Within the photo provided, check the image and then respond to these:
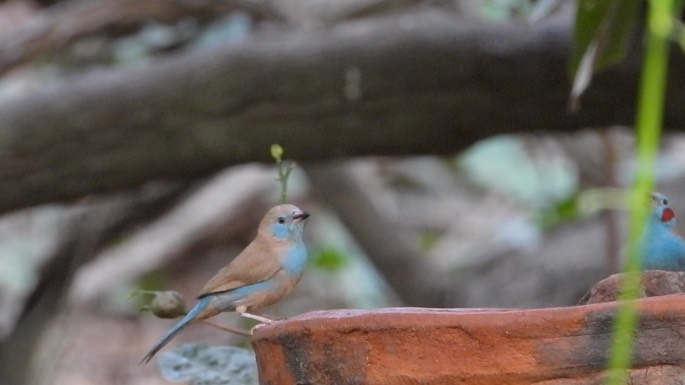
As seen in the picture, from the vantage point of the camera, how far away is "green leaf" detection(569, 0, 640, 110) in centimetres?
Result: 217

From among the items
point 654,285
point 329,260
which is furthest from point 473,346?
point 329,260

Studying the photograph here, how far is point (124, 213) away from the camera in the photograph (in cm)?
432

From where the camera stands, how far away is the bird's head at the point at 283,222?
76.0 inches

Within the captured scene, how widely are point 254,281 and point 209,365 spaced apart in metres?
0.18

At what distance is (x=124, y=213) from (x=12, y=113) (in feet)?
4.08

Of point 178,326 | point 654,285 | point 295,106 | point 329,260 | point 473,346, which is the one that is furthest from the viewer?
point 329,260

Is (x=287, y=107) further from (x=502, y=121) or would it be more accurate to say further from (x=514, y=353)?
(x=514, y=353)

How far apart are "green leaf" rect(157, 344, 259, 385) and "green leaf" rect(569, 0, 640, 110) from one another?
811 mm

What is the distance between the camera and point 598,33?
2193 millimetres

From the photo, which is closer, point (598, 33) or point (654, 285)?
point (654, 285)

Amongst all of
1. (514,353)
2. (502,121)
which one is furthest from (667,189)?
(514,353)

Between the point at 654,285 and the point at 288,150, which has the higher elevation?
the point at 654,285

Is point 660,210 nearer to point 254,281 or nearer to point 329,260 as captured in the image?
point 254,281

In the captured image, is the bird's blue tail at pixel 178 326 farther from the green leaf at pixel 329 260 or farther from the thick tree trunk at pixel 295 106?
the green leaf at pixel 329 260
